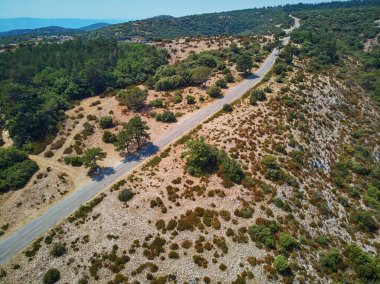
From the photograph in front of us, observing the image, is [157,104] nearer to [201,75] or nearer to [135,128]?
[201,75]

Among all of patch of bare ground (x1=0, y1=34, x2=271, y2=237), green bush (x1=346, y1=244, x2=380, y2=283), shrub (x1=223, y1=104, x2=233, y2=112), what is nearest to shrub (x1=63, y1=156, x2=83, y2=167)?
patch of bare ground (x1=0, y1=34, x2=271, y2=237)

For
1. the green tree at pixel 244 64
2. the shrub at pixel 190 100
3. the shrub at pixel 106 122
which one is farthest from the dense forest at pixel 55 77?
the green tree at pixel 244 64

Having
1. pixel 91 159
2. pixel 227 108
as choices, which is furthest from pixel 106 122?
pixel 227 108

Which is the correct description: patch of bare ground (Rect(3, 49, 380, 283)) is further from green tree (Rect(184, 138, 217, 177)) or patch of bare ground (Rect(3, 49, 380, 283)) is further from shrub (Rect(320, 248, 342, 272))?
green tree (Rect(184, 138, 217, 177))

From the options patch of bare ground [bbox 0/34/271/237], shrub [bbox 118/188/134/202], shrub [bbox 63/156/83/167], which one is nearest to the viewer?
shrub [bbox 118/188/134/202]

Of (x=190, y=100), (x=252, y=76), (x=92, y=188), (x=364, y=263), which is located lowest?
(x=364, y=263)

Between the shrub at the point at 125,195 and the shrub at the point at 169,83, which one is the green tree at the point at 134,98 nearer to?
the shrub at the point at 169,83
